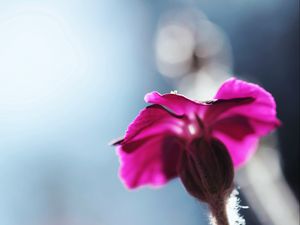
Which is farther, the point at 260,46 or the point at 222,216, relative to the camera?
the point at 260,46

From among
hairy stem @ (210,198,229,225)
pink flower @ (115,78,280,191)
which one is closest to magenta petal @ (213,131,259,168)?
pink flower @ (115,78,280,191)

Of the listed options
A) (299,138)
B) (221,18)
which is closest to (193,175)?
(299,138)

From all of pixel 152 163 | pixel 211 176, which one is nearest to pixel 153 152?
A: pixel 152 163

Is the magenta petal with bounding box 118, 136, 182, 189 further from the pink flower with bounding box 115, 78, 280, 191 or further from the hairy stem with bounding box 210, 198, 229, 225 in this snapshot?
the hairy stem with bounding box 210, 198, 229, 225

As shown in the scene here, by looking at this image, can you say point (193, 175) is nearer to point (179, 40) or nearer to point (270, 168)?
point (270, 168)

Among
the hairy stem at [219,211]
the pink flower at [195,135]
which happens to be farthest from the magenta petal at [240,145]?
the hairy stem at [219,211]

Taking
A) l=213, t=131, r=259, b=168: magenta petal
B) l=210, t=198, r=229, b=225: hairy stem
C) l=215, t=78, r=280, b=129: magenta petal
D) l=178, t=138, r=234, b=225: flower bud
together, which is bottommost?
l=210, t=198, r=229, b=225: hairy stem

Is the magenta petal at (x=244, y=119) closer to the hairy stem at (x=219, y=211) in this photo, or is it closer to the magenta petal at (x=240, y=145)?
the magenta petal at (x=240, y=145)
